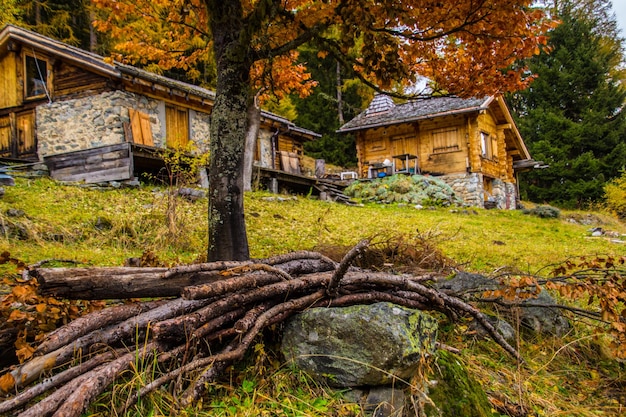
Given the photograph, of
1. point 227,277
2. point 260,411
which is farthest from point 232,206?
point 260,411

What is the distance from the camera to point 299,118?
107ft

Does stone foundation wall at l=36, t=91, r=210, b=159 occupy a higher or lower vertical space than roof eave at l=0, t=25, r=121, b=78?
lower

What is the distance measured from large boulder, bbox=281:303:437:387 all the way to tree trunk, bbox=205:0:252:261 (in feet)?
7.41

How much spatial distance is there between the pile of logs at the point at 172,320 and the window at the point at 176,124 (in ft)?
49.5

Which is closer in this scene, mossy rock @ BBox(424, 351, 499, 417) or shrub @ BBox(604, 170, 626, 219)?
mossy rock @ BBox(424, 351, 499, 417)

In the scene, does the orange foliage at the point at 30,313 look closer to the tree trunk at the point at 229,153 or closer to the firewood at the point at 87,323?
the firewood at the point at 87,323

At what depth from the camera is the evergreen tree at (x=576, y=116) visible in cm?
2708

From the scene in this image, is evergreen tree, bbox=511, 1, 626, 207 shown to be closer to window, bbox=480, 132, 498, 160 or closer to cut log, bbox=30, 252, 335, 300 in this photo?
window, bbox=480, 132, 498, 160

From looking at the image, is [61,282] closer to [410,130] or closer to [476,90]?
[476,90]

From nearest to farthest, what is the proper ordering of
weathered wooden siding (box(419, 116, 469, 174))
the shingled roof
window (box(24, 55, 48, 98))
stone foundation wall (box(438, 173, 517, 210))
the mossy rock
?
the mossy rock, window (box(24, 55, 48, 98)), the shingled roof, stone foundation wall (box(438, 173, 517, 210)), weathered wooden siding (box(419, 116, 469, 174))

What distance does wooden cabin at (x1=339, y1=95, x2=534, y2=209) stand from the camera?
68.9ft

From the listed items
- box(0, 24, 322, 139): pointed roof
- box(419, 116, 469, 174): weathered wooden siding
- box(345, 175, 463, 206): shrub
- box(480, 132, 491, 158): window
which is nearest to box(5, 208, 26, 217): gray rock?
box(0, 24, 322, 139): pointed roof

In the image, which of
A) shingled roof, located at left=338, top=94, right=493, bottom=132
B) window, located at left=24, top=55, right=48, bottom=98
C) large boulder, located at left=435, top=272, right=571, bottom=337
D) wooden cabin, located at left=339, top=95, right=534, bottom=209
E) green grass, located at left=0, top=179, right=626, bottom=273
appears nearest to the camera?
large boulder, located at left=435, top=272, right=571, bottom=337

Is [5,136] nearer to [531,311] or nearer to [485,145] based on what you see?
[531,311]
